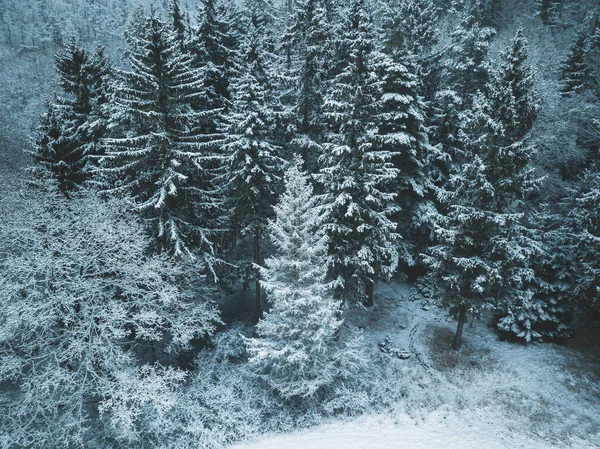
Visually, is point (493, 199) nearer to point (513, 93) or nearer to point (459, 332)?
point (513, 93)

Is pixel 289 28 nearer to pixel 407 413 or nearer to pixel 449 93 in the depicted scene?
pixel 449 93

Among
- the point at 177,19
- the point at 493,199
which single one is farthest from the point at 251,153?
the point at 493,199

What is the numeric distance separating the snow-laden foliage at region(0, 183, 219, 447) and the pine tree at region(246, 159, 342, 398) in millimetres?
4306

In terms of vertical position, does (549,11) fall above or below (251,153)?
above

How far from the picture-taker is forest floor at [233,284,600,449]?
13.8 metres

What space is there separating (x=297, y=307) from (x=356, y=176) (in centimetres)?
735

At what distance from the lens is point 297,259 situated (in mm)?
14781

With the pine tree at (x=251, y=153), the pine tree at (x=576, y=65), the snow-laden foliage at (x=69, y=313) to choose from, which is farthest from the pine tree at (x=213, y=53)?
the pine tree at (x=576, y=65)

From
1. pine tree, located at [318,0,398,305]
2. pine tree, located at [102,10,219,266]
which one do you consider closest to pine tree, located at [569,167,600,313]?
pine tree, located at [318,0,398,305]

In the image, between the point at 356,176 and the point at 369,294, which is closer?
the point at 356,176

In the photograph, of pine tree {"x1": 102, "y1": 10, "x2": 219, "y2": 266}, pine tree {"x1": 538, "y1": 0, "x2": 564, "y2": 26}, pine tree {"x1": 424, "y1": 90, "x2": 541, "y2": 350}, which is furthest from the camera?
pine tree {"x1": 538, "y1": 0, "x2": 564, "y2": 26}

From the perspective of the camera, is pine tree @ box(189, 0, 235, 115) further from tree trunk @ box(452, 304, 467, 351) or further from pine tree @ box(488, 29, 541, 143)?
tree trunk @ box(452, 304, 467, 351)

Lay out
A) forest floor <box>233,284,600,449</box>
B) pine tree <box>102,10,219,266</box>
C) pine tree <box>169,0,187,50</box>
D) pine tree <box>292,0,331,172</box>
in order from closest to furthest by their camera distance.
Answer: forest floor <box>233,284,600,449</box>
pine tree <box>102,10,219,266</box>
pine tree <box>292,0,331,172</box>
pine tree <box>169,0,187,50</box>

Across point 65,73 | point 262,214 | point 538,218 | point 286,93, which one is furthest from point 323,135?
point 65,73
